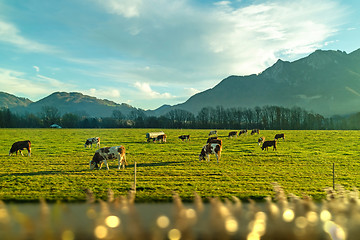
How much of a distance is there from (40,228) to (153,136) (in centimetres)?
4407

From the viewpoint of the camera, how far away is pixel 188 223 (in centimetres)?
243

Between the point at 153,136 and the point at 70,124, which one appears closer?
the point at 153,136

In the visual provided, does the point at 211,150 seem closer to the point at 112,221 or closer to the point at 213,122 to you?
the point at 112,221

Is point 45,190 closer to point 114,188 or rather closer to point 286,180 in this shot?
point 114,188

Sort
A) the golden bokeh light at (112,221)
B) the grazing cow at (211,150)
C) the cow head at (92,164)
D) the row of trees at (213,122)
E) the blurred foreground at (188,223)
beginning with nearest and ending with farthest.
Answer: the blurred foreground at (188,223) < the golden bokeh light at (112,221) < the cow head at (92,164) < the grazing cow at (211,150) < the row of trees at (213,122)

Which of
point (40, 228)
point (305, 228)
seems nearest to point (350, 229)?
point (305, 228)

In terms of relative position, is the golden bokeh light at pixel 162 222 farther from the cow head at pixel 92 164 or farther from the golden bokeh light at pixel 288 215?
the cow head at pixel 92 164

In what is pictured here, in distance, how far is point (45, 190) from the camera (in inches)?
480

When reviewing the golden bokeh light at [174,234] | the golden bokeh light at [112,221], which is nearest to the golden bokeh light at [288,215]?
the golden bokeh light at [174,234]

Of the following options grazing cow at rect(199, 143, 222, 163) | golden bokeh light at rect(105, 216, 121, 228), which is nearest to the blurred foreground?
golden bokeh light at rect(105, 216, 121, 228)

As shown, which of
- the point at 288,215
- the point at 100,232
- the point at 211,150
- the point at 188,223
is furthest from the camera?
the point at 211,150

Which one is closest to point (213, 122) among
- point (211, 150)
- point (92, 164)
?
point (211, 150)

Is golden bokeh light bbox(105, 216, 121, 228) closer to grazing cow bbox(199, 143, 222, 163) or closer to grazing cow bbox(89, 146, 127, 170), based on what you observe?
grazing cow bbox(89, 146, 127, 170)

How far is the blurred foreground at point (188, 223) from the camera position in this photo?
7.30 ft
